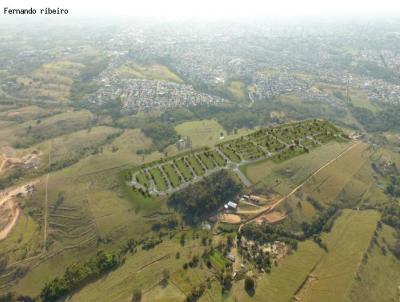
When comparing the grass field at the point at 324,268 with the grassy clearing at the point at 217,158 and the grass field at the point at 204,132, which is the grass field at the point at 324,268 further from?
the grass field at the point at 204,132

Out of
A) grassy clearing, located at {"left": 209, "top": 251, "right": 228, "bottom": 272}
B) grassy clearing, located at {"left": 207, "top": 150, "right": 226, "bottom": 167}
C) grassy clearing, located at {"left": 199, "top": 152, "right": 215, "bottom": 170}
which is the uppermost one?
grassy clearing, located at {"left": 207, "top": 150, "right": 226, "bottom": 167}

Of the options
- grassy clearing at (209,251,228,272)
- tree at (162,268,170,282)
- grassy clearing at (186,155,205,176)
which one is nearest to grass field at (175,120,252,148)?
grassy clearing at (186,155,205,176)

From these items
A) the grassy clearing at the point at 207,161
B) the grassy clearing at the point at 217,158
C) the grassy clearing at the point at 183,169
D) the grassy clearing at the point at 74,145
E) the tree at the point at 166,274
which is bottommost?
the grassy clearing at the point at 74,145

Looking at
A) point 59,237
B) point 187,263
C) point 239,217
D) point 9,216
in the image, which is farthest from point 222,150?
point 9,216

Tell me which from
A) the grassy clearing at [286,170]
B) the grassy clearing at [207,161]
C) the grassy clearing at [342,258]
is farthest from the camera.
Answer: the grassy clearing at [207,161]

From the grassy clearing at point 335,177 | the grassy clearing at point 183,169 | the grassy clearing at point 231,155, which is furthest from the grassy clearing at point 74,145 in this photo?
the grassy clearing at point 335,177

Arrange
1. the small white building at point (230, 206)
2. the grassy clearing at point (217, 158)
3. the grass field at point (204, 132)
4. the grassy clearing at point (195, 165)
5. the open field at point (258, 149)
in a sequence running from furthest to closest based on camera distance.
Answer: the grass field at point (204, 132)
the grassy clearing at point (217, 158)
the open field at point (258, 149)
the grassy clearing at point (195, 165)
the small white building at point (230, 206)

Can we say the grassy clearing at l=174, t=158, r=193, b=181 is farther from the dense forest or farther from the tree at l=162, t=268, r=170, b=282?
the tree at l=162, t=268, r=170, b=282

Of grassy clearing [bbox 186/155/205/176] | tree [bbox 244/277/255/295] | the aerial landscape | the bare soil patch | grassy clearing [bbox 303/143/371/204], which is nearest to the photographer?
tree [bbox 244/277/255/295]
